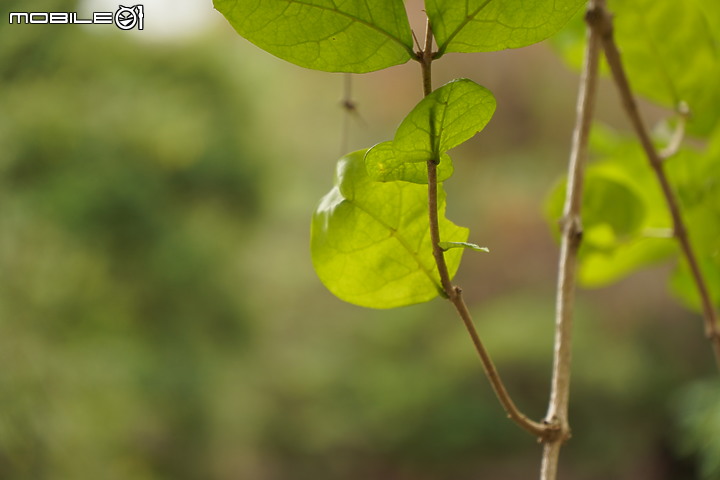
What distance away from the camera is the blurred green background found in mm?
952

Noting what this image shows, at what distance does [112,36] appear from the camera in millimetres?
1170

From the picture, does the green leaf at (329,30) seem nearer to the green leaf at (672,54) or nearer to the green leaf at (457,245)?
the green leaf at (457,245)

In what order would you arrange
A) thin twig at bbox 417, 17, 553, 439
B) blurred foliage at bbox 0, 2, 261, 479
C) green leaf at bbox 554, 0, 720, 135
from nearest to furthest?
thin twig at bbox 417, 17, 553, 439 < green leaf at bbox 554, 0, 720, 135 < blurred foliage at bbox 0, 2, 261, 479

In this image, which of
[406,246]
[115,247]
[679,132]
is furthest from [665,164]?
[115,247]

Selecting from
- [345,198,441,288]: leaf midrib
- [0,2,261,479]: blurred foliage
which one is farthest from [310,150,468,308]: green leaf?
[0,2,261,479]: blurred foliage

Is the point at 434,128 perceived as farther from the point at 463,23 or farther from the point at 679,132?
the point at 679,132

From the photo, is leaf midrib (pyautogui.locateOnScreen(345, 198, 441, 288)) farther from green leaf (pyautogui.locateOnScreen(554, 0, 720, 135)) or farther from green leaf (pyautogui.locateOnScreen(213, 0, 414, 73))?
green leaf (pyautogui.locateOnScreen(554, 0, 720, 135))

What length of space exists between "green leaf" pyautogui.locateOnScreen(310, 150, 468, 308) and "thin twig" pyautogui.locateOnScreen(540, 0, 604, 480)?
0.04 metres

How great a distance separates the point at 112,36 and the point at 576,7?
1.19 m

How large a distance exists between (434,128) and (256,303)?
4.30ft

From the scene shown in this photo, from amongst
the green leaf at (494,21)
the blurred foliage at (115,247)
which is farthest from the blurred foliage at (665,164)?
the blurred foliage at (115,247)

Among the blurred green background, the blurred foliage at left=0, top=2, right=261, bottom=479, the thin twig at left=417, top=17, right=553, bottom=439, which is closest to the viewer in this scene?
the thin twig at left=417, top=17, right=553, bottom=439

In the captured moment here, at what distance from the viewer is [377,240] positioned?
128 mm

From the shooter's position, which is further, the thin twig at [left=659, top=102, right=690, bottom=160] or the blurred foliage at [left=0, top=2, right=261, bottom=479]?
the blurred foliage at [left=0, top=2, right=261, bottom=479]
